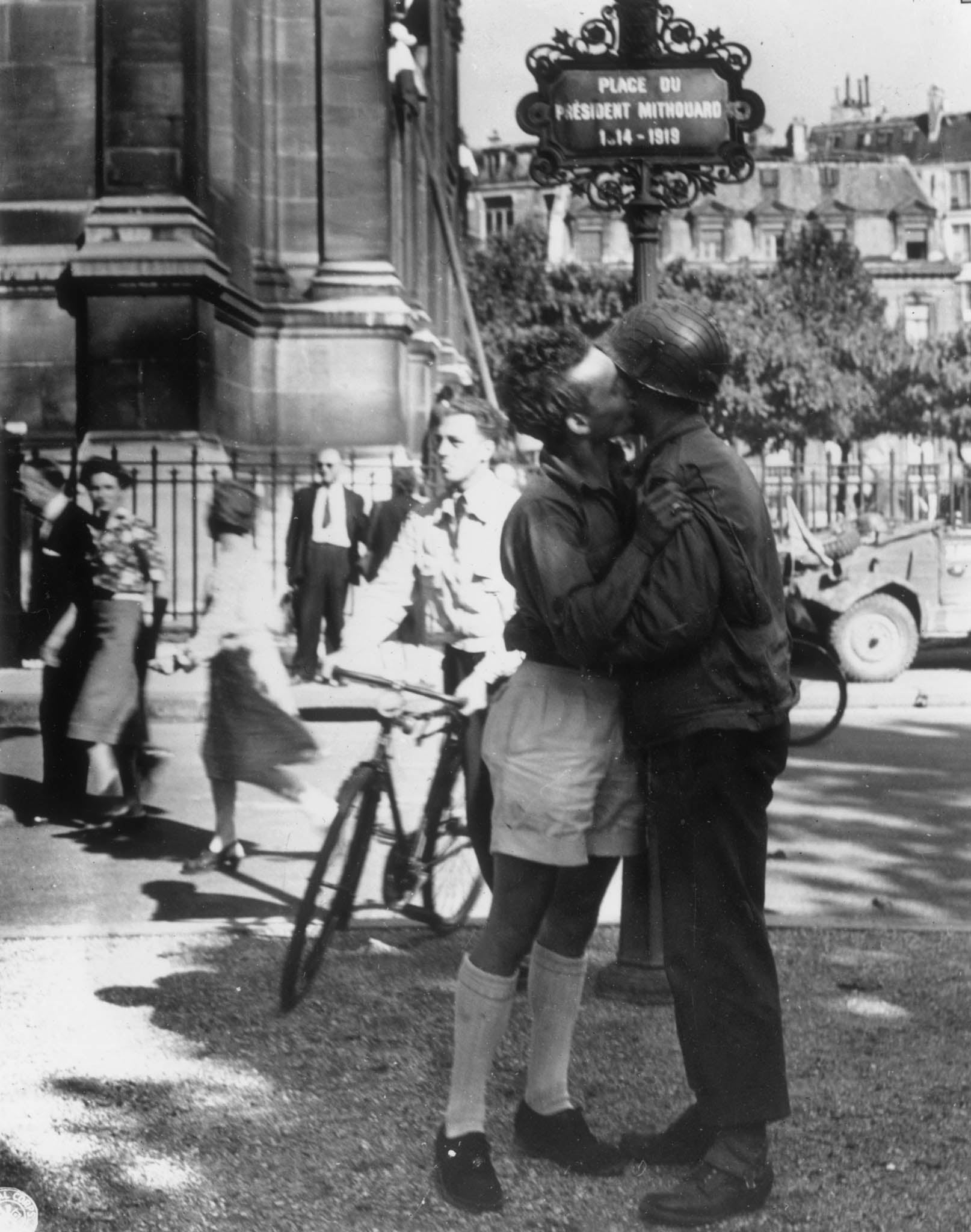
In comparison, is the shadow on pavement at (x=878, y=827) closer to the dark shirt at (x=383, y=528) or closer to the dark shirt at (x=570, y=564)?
the dark shirt at (x=570, y=564)

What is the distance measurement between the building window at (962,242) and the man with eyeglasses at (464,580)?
65429mm

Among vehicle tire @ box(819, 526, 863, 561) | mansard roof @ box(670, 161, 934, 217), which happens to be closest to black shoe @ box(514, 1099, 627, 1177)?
vehicle tire @ box(819, 526, 863, 561)

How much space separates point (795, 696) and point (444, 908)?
2.25m

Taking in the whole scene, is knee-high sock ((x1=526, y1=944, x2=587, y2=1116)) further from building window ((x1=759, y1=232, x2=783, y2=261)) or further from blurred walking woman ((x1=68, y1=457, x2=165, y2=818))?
building window ((x1=759, y1=232, x2=783, y2=261))

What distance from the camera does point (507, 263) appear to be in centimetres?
4591

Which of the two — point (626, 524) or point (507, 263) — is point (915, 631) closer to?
point (626, 524)

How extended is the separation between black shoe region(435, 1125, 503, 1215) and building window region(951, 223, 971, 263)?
2650 inches

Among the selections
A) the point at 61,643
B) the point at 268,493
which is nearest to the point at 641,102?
the point at 61,643

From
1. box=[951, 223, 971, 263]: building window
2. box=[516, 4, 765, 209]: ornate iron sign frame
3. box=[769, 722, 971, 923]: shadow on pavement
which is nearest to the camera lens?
box=[516, 4, 765, 209]: ornate iron sign frame

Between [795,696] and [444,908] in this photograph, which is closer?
[795,696]

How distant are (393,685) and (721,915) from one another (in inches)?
68.5

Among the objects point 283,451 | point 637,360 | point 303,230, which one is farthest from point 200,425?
point 637,360

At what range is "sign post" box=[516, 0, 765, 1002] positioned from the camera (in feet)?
17.7

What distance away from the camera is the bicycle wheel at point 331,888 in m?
4.89
